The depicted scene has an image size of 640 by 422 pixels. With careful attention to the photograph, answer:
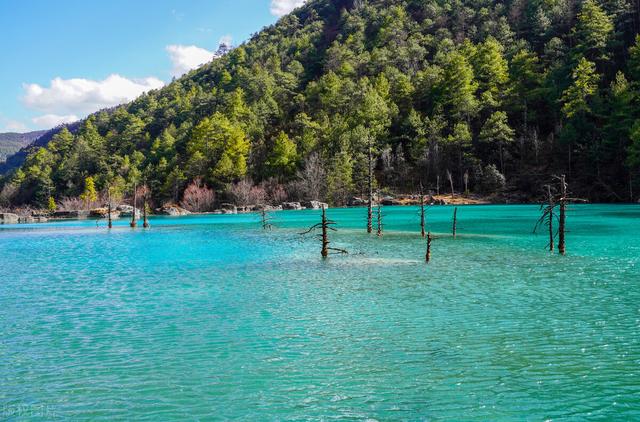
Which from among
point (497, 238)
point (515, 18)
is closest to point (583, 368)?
point (497, 238)

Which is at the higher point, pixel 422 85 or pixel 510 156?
pixel 422 85

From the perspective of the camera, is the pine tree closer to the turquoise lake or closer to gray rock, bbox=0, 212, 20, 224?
gray rock, bbox=0, 212, 20, 224

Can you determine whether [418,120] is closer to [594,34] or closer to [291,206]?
[291,206]

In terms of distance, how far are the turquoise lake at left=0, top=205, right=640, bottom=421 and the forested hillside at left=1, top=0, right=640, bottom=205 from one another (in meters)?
44.2

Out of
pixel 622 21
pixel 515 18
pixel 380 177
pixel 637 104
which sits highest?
pixel 515 18

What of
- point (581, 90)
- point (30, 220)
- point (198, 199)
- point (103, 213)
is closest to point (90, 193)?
point (103, 213)

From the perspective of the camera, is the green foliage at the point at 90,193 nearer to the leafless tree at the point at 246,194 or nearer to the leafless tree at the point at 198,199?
the leafless tree at the point at 198,199

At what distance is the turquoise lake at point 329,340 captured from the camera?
10.0 metres

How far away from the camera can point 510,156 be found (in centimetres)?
10375

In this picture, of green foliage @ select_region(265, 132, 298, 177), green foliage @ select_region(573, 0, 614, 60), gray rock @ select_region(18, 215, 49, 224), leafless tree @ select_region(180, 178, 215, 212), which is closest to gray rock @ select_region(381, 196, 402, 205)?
green foliage @ select_region(265, 132, 298, 177)

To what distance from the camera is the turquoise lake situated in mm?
10000

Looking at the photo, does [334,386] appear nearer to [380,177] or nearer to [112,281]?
[112,281]

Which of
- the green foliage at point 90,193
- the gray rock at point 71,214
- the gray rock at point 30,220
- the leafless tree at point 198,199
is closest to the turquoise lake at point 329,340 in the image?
the gray rock at point 30,220

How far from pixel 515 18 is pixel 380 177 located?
255 feet
